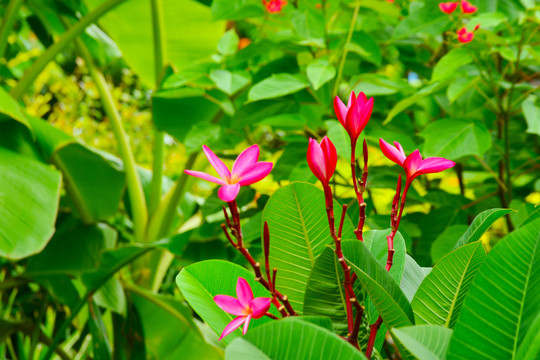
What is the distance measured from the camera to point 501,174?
3.52ft

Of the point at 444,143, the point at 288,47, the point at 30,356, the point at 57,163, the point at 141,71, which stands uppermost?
the point at 288,47

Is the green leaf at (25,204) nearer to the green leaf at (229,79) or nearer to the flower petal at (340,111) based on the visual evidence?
the green leaf at (229,79)

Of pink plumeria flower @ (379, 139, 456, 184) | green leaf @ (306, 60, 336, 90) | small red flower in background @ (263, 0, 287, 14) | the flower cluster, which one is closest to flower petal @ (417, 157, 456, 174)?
pink plumeria flower @ (379, 139, 456, 184)

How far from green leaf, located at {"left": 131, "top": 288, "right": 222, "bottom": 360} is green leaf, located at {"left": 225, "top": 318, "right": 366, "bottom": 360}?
1023mm

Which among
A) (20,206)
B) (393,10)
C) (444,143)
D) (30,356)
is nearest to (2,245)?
(20,206)

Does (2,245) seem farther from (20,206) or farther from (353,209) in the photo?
(353,209)

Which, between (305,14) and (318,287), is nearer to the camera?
(318,287)

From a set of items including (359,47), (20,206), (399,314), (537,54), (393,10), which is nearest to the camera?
(399,314)

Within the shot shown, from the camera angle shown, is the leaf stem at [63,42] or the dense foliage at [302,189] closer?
the dense foliage at [302,189]

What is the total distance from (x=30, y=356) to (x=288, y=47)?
47.9 inches

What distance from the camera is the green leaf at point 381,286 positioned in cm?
33

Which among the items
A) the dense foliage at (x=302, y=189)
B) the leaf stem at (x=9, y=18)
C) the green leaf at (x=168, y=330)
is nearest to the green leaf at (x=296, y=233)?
the dense foliage at (x=302, y=189)

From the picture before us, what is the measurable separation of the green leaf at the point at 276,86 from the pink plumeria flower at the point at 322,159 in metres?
0.54

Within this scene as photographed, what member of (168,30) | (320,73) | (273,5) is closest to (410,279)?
(320,73)
